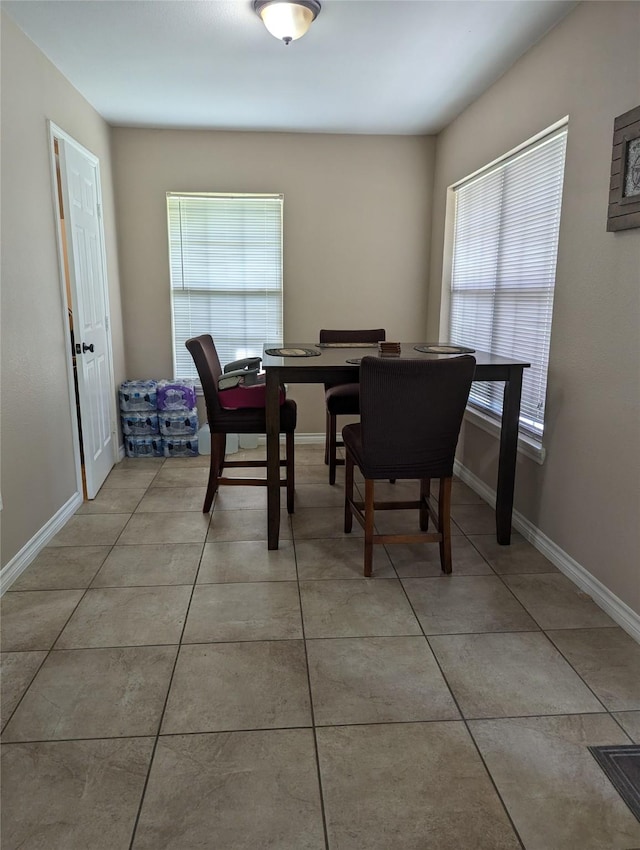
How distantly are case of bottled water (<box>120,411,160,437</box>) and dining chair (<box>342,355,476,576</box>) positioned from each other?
220 centimetres

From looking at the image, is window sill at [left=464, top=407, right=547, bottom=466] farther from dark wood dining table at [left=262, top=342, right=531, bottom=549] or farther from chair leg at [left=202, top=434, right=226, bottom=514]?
chair leg at [left=202, top=434, right=226, bottom=514]

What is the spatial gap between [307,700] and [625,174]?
2131 millimetres

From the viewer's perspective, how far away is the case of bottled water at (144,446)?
4.28 metres

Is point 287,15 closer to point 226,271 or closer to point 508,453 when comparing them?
point 508,453

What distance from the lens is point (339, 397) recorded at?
3527 millimetres

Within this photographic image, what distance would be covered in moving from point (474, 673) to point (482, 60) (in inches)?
114

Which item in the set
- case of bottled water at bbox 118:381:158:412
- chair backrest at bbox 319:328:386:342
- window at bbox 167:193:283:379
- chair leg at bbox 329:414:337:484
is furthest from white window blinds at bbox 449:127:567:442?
case of bottled water at bbox 118:381:158:412

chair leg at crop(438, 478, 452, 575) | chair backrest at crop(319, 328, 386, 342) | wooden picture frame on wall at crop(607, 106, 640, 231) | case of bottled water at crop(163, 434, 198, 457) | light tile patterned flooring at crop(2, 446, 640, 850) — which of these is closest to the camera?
light tile patterned flooring at crop(2, 446, 640, 850)

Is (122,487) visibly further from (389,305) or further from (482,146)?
(482,146)

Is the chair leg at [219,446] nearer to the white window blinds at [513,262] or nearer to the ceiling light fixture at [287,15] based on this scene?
the white window blinds at [513,262]

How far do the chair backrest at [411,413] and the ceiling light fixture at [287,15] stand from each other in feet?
4.72

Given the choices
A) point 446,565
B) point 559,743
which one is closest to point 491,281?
point 446,565

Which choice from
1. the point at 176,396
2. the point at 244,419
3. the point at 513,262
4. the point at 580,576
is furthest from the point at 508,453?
the point at 176,396

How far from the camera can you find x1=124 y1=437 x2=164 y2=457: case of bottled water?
4.28m
